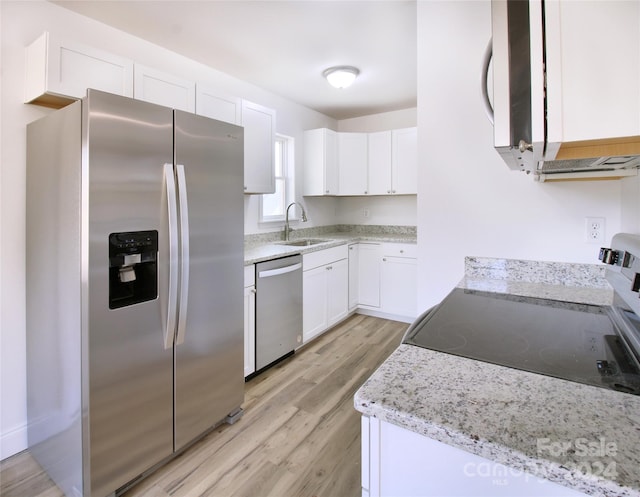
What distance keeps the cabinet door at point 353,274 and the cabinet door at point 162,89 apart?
224 centimetres

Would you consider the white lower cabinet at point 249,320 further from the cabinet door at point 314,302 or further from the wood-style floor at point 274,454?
the cabinet door at point 314,302

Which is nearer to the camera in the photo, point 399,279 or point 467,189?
point 467,189

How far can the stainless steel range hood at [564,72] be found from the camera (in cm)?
55

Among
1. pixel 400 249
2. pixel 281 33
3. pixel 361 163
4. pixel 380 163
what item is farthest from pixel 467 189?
pixel 361 163

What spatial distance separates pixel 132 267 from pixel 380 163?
3.19m

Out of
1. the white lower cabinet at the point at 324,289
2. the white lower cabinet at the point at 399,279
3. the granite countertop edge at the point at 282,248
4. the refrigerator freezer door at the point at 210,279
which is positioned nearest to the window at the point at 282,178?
the granite countertop edge at the point at 282,248

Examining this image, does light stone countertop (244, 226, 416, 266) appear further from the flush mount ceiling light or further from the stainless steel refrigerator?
the flush mount ceiling light

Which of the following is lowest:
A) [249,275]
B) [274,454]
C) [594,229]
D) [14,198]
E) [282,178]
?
[274,454]

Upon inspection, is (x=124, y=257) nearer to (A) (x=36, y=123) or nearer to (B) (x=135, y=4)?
(A) (x=36, y=123)

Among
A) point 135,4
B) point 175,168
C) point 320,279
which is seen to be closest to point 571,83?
point 175,168

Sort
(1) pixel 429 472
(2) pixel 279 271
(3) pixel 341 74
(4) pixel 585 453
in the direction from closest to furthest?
(4) pixel 585 453 < (1) pixel 429 472 < (2) pixel 279 271 < (3) pixel 341 74

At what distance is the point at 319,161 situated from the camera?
4.04m

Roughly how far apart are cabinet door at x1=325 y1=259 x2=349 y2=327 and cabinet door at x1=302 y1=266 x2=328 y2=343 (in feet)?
0.26

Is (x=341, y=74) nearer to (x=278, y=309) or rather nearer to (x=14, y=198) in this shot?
(x=278, y=309)
